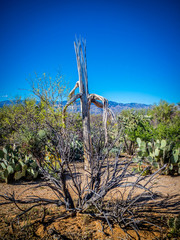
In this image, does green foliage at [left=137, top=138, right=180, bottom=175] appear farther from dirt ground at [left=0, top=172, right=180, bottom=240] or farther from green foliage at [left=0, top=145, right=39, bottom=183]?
green foliage at [left=0, top=145, right=39, bottom=183]

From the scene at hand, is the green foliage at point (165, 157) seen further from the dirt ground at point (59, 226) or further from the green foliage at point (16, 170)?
the green foliage at point (16, 170)

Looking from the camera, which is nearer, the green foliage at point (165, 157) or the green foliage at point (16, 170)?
the green foliage at point (16, 170)

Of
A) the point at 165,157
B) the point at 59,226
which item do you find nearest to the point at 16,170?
the point at 59,226

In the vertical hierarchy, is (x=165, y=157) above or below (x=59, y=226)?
above

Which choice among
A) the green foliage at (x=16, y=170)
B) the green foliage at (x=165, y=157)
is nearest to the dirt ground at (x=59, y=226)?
the green foliage at (x=16, y=170)

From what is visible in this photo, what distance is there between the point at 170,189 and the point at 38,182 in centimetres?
408

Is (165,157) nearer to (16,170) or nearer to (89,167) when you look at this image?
(89,167)

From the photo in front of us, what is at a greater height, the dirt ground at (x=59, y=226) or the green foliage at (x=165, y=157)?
the green foliage at (x=165, y=157)

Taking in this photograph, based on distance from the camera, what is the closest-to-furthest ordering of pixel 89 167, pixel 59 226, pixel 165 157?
1. pixel 59 226
2. pixel 89 167
3. pixel 165 157

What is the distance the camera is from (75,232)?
188cm

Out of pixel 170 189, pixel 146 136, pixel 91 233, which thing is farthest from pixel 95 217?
pixel 146 136

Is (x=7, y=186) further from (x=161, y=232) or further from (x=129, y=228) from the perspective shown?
(x=161, y=232)

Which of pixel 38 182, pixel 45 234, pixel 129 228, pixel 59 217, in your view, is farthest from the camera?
pixel 38 182

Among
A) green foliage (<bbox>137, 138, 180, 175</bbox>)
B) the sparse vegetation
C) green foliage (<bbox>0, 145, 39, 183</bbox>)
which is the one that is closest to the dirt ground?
the sparse vegetation
